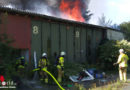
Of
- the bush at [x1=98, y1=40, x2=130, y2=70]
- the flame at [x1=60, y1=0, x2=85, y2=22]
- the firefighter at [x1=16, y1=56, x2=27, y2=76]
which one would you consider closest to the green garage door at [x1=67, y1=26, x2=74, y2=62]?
the bush at [x1=98, y1=40, x2=130, y2=70]

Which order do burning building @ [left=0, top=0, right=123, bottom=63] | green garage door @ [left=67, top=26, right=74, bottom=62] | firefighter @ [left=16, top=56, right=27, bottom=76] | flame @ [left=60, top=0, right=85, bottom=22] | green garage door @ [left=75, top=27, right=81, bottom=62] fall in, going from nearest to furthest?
firefighter @ [left=16, top=56, right=27, bottom=76] → burning building @ [left=0, top=0, right=123, bottom=63] → green garage door @ [left=67, top=26, right=74, bottom=62] → green garage door @ [left=75, top=27, right=81, bottom=62] → flame @ [left=60, top=0, right=85, bottom=22]

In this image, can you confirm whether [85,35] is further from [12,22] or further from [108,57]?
[12,22]

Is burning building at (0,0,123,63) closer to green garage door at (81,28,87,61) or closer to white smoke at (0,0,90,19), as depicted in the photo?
green garage door at (81,28,87,61)

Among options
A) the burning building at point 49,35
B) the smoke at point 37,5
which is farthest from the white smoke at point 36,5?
the burning building at point 49,35

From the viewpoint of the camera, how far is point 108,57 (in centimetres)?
1512

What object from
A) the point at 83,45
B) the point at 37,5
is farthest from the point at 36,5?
the point at 83,45

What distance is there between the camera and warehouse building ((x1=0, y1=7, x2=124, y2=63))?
411 inches

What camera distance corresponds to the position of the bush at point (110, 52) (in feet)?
49.1

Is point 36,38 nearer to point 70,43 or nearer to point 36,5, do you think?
point 70,43

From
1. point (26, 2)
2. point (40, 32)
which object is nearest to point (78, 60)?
point (40, 32)

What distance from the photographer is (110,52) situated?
15.1 metres

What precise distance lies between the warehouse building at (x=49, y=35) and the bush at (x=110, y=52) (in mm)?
1419

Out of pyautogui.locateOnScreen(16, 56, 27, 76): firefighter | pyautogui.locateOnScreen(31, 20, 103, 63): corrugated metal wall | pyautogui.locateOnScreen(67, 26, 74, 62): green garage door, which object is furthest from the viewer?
pyautogui.locateOnScreen(67, 26, 74, 62): green garage door

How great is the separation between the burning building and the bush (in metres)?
1.42
